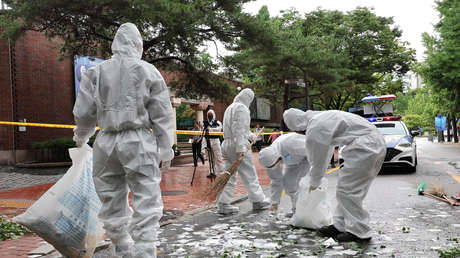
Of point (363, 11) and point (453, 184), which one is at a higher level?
point (363, 11)

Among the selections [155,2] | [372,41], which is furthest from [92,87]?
[372,41]

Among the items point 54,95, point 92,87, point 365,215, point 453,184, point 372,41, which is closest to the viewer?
point 92,87

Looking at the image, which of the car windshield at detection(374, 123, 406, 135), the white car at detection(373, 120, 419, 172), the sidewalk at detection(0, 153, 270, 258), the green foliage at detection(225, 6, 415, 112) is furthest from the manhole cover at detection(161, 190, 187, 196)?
the green foliage at detection(225, 6, 415, 112)

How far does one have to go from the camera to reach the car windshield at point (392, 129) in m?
12.2

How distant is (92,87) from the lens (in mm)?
3826

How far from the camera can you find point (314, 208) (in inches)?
200

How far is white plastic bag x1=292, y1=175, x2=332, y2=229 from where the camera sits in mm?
5047

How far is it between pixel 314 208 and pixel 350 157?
2.96 ft

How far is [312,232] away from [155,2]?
696cm

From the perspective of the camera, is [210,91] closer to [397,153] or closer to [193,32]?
[193,32]

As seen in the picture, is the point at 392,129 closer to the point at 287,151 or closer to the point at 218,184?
the point at 287,151

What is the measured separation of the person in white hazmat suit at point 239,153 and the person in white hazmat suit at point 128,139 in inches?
108

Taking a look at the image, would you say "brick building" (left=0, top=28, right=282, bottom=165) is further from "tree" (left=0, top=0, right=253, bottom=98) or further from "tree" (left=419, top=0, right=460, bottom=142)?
"tree" (left=419, top=0, right=460, bottom=142)

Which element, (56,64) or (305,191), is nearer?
(305,191)
